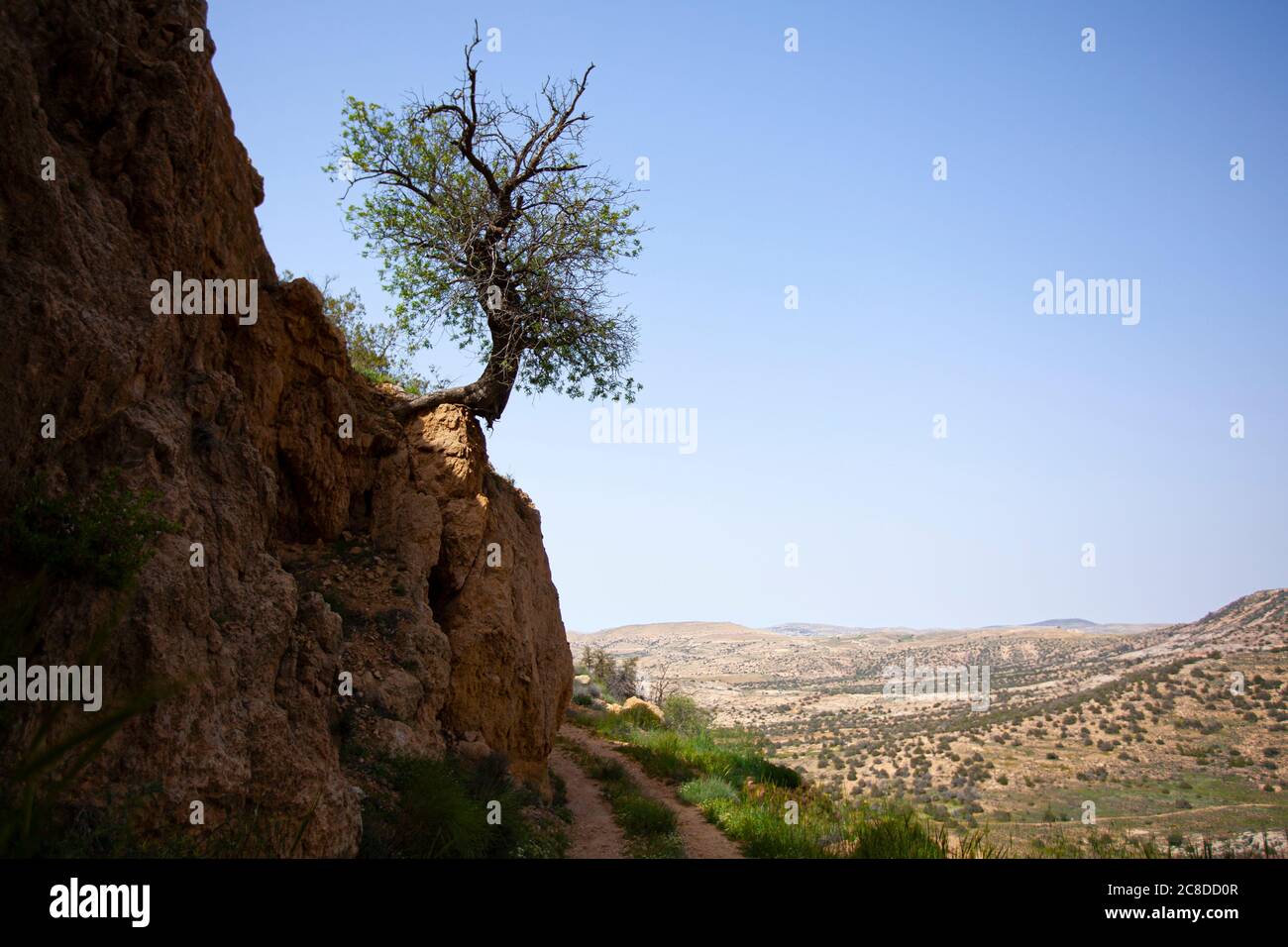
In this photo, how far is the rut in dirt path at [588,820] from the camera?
11.1 m

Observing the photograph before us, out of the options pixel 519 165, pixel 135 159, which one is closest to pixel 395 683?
pixel 135 159

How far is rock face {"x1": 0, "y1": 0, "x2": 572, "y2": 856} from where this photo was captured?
17.0ft

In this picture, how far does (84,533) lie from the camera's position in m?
4.88

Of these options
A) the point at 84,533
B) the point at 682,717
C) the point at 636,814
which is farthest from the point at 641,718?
the point at 84,533

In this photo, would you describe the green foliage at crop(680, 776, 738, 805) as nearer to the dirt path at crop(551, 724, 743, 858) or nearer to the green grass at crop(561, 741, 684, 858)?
the dirt path at crop(551, 724, 743, 858)

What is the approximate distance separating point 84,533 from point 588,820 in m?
9.75

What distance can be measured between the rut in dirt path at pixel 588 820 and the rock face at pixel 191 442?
2.02m

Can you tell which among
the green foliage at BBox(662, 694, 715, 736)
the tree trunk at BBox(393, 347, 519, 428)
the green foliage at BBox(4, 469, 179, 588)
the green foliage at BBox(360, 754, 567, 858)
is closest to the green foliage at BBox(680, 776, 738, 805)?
the green foliage at BBox(360, 754, 567, 858)

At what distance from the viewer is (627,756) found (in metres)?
18.8

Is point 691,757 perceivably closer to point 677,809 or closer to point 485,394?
point 677,809

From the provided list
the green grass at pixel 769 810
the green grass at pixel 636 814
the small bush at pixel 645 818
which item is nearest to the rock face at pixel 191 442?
the green grass at pixel 636 814

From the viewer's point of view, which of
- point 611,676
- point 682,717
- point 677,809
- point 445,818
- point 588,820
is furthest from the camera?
point 611,676

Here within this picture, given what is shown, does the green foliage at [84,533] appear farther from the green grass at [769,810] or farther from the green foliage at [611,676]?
the green foliage at [611,676]

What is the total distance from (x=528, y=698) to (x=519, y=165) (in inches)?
348
